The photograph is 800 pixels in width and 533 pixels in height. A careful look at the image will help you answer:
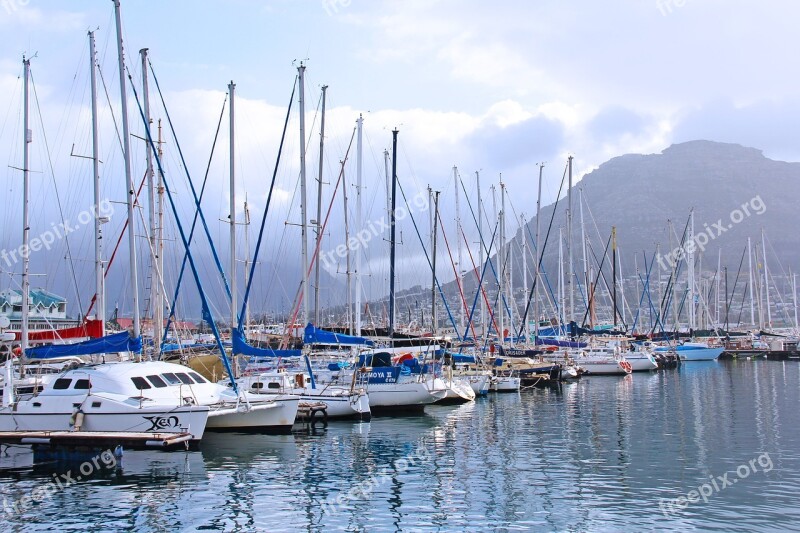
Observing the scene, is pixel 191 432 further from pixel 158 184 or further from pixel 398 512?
pixel 158 184

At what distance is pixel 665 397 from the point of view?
150 ft

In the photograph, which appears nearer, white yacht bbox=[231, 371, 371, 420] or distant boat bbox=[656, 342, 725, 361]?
white yacht bbox=[231, 371, 371, 420]

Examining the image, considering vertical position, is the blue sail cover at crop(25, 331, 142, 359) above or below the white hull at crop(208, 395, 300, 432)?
above

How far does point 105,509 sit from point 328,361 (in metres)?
26.5

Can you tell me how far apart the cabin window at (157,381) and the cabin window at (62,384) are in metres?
2.83

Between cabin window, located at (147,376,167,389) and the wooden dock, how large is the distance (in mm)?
2754

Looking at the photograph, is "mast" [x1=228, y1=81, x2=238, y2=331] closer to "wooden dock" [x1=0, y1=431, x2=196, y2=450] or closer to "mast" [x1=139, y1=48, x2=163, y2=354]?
"mast" [x1=139, y1=48, x2=163, y2=354]

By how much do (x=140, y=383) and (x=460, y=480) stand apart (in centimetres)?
1230

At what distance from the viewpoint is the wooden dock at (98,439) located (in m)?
23.4

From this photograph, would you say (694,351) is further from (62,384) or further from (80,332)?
(62,384)

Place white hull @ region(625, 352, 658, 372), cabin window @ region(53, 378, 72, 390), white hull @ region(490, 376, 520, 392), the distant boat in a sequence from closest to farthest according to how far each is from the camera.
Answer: cabin window @ region(53, 378, 72, 390) < white hull @ region(490, 376, 520, 392) < white hull @ region(625, 352, 658, 372) < the distant boat

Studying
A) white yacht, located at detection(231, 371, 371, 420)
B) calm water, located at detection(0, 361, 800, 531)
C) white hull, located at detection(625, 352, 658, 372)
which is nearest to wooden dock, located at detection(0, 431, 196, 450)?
calm water, located at detection(0, 361, 800, 531)

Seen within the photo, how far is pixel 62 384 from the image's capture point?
1060 inches

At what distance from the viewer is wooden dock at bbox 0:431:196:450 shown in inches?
922
